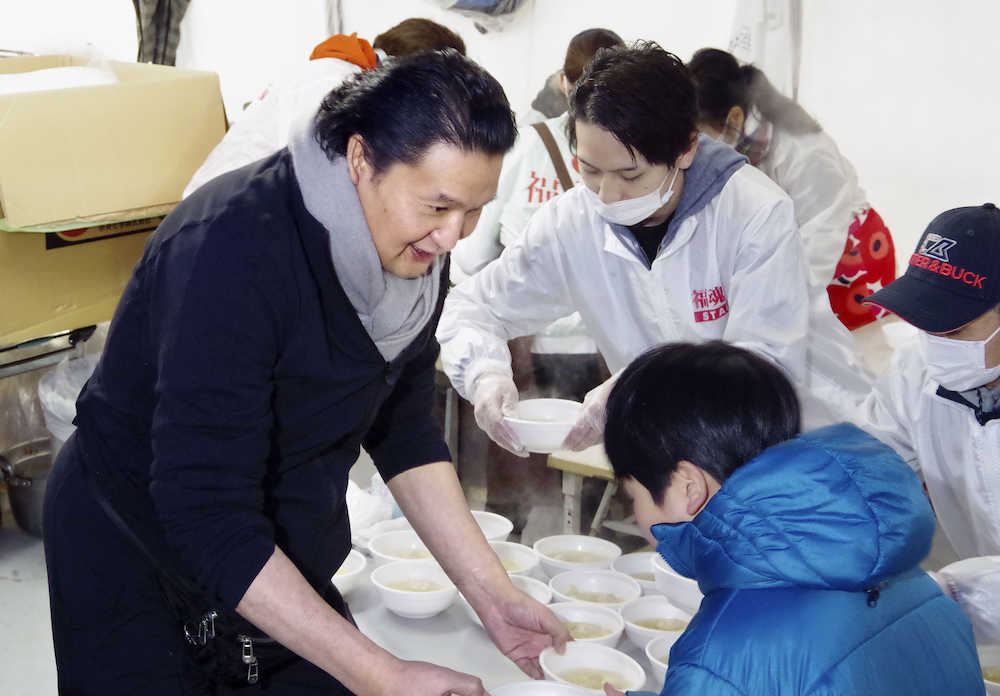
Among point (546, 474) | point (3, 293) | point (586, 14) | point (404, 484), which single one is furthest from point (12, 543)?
point (586, 14)

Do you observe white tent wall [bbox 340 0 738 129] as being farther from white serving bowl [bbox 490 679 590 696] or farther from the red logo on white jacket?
white serving bowl [bbox 490 679 590 696]

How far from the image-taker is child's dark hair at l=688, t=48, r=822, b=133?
348 cm

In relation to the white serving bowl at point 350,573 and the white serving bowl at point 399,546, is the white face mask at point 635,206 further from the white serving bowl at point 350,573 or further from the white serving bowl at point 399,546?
the white serving bowl at point 350,573

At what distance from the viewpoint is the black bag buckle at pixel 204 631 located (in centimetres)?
151

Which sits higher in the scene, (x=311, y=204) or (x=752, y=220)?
(x=311, y=204)

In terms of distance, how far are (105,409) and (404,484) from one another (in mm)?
586

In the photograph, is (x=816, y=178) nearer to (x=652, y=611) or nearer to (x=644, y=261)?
(x=644, y=261)

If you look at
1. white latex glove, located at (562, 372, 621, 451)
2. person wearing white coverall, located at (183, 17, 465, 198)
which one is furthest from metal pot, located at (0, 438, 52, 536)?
white latex glove, located at (562, 372, 621, 451)

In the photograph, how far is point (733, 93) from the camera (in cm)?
351

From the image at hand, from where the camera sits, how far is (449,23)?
4781mm

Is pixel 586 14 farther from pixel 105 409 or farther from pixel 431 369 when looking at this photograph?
pixel 105 409

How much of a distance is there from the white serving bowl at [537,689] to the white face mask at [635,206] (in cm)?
115

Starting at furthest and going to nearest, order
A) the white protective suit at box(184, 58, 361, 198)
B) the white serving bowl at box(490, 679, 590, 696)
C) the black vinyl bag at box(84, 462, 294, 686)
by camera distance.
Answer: the white protective suit at box(184, 58, 361, 198)
the white serving bowl at box(490, 679, 590, 696)
the black vinyl bag at box(84, 462, 294, 686)

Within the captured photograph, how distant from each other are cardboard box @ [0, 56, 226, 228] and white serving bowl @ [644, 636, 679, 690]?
7.73 feet
